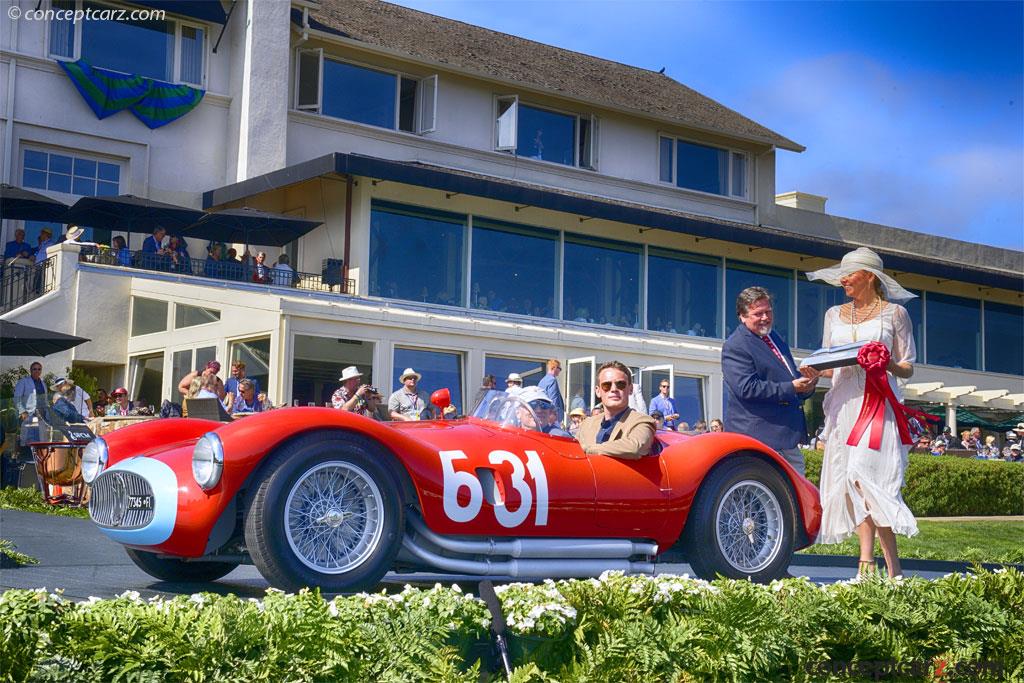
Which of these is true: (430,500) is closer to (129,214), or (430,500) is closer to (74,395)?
(74,395)

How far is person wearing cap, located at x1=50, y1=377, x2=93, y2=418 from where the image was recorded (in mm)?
15062

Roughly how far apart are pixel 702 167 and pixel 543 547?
Answer: 94.5 feet

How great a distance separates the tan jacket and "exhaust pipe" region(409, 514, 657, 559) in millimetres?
532

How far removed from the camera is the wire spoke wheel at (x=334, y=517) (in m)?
5.94

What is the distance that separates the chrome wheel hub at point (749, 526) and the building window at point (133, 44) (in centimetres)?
2015

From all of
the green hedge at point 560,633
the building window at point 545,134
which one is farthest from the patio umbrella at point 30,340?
the building window at point 545,134

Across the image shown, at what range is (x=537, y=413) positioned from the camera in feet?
23.9

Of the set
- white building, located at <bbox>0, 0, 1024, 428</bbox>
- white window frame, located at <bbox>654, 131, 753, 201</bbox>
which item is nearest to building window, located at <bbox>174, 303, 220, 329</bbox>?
white building, located at <bbox>0, 0, 1024, 428</bbox>

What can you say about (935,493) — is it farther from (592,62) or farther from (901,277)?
(592,62)

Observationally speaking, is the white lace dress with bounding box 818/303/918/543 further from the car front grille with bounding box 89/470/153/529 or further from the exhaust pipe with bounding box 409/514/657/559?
the car front grille with bounding box 89/470/153/529

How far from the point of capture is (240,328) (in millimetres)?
19000

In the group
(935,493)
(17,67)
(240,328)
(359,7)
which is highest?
(359,7)

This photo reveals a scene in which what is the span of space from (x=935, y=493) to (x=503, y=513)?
16.9m

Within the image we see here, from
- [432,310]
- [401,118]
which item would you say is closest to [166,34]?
[401,118]
